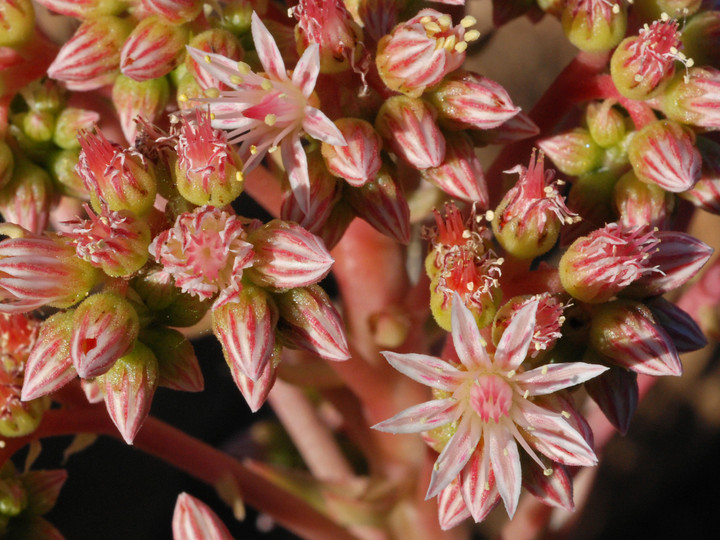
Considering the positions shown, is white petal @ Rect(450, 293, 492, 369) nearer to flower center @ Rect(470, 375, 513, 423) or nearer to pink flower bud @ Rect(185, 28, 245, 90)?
flower center @ Rect(470, 375, 513, 423)

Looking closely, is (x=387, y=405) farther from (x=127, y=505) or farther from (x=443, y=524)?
(x=127, y=505)

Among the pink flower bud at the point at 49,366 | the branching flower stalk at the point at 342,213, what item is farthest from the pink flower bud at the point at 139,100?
the pink flower bud at the point at 49,366

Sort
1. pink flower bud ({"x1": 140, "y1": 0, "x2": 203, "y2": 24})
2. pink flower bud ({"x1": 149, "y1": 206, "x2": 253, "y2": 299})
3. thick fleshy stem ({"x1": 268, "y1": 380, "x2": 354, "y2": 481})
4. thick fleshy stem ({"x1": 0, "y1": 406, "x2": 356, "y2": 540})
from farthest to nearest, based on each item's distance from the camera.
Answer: thick fleshy stem ({"x1": 268, "y1": 380, "x2": 354, "y2": 481}) → thick fleshy stem ({"x1": 0, "y1": 406, "x2": 356, "y2": 540}) → pink flower bud ({"x1": 140, "y1": 0, "x2": 203, "y2": 24}) → pink flower bud ({"x1": 149, "y1": 206, "x2": 253, "y2": 299})

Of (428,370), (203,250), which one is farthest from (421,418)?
(203,250)

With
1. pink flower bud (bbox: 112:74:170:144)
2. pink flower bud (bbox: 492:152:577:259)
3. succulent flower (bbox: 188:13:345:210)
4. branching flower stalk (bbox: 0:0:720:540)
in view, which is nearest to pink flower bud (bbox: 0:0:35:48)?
branching flower stalk (bbox: 0:0:720:540)

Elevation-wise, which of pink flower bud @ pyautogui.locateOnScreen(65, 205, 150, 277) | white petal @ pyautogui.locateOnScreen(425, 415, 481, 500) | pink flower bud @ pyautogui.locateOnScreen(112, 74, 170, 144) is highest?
pink flower bud @ pyautogui.locateOnScreen(112, 74, 170, 144)

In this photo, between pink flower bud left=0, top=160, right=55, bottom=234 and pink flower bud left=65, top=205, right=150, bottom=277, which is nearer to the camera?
pink flower bud left=65, top=205, right=150, bottom=277

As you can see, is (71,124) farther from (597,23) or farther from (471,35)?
(597,23)

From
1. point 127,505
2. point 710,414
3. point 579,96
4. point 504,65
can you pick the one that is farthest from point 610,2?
point 127,505
